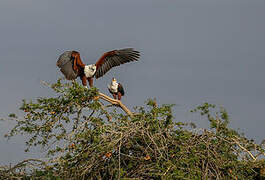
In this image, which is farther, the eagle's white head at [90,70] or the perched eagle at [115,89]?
the perched eagle at [115,89]

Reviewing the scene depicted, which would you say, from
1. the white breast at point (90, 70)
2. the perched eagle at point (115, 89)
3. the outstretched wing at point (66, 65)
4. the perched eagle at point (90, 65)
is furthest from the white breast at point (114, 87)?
the outstretched wing at point (66, 65)

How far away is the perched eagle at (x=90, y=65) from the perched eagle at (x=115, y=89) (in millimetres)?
346

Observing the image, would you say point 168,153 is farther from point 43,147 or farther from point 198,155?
point 43,147

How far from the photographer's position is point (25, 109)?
279 inches

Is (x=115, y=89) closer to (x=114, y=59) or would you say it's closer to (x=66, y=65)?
(x=114, y=59)

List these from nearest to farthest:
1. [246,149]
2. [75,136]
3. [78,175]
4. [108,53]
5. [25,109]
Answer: [78,175]
[75,136]
[246,149]
[25,109]
[108,53]

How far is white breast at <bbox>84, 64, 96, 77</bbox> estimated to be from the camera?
8.88 meters

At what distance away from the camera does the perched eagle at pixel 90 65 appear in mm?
8641

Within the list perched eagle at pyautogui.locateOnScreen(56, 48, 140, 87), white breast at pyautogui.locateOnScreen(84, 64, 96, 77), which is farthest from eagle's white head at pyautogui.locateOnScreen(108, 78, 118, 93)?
white breast at pyautogui.locateOnScreen(84, 64, 96, 77)

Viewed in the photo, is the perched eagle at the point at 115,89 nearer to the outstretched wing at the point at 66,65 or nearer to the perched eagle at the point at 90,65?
the perched eagle at the point at 90,65

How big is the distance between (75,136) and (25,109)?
1369mm

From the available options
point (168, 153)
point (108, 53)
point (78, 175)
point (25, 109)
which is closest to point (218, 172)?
point (168, 153)

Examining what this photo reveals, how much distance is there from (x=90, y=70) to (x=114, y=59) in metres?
0.64

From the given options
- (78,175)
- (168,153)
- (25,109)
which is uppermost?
(25,109)
